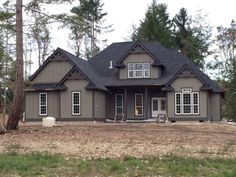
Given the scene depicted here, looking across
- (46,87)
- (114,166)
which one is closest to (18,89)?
(114,166)

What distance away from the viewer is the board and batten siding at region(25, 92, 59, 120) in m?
39.7

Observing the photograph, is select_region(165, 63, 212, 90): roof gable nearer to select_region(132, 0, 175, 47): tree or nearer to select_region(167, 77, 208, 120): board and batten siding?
select_region(167, 77, 208, 120): board and batten siding

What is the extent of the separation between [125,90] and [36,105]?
7.46 metres

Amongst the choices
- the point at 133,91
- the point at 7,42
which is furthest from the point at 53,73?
the point at 7,42

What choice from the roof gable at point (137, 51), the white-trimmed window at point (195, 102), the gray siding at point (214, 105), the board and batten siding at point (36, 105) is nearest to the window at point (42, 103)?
the board and batten siding at point (36, 105)

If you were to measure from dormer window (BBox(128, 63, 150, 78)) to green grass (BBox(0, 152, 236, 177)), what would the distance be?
2833 centimetres

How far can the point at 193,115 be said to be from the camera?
38781 millimetres

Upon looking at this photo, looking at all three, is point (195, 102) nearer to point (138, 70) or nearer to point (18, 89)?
point (138, 70)

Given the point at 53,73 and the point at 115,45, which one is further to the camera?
the point at 115,45

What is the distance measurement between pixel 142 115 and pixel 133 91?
2205 millimetres

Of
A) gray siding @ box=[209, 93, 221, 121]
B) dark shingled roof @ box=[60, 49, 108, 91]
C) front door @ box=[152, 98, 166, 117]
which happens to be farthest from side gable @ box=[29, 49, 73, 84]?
gray siding @ box=[209, 93, 221, 121]

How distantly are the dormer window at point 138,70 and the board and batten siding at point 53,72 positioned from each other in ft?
16.9

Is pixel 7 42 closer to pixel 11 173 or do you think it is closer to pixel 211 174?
pixel 11 173

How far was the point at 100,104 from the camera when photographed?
40.0 metres
